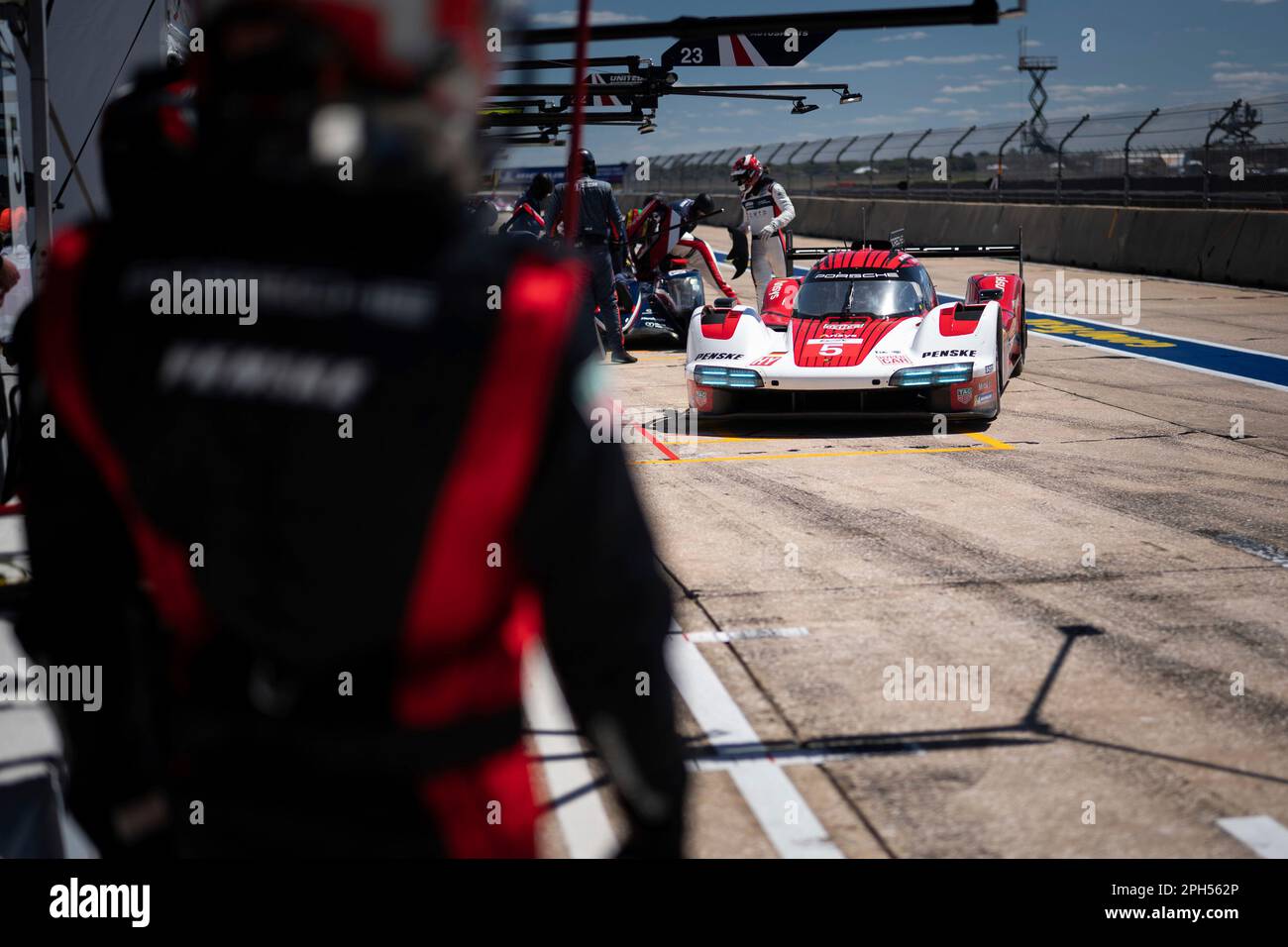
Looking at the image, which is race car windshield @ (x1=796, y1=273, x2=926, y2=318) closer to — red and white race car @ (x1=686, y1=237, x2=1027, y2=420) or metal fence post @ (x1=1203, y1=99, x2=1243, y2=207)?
red and white race car @ (x1=686, y1=237, x2=1027, y2=420)

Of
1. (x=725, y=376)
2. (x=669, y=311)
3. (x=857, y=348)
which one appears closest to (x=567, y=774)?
(x=725, y=376)

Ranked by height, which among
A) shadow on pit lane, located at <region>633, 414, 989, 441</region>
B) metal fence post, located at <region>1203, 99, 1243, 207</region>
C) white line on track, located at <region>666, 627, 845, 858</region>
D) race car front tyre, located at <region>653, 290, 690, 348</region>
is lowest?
white line on track, located at <region>666, 627, 845, 858</region>

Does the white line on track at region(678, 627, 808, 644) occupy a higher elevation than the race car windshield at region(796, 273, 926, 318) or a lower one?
lower

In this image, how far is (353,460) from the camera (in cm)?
118

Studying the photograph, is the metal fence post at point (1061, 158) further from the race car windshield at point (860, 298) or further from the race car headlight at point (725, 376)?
the race car headlight at point (725, 376)

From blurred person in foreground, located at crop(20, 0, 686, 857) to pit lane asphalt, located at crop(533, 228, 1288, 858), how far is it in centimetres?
126

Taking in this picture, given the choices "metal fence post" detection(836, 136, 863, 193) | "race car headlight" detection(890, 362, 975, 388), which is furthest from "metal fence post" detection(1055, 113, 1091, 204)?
"race car headlight" detection(890, 362, 975, 388)

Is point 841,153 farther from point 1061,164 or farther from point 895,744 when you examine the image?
point 895,744

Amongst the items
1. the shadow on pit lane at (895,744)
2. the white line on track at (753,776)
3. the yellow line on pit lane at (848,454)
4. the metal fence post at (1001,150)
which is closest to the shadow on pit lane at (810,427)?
the yellow line on pit lane at (848,454)

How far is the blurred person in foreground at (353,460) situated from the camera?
1183mm

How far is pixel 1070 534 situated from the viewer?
6133 mm

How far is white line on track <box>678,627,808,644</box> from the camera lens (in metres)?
4.76

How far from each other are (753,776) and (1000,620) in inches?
67.5

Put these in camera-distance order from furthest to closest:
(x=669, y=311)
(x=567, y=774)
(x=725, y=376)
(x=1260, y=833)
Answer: (x=669, y=311), (x=725, y=376), (x=567, y=774), (x=1260, y=833)
